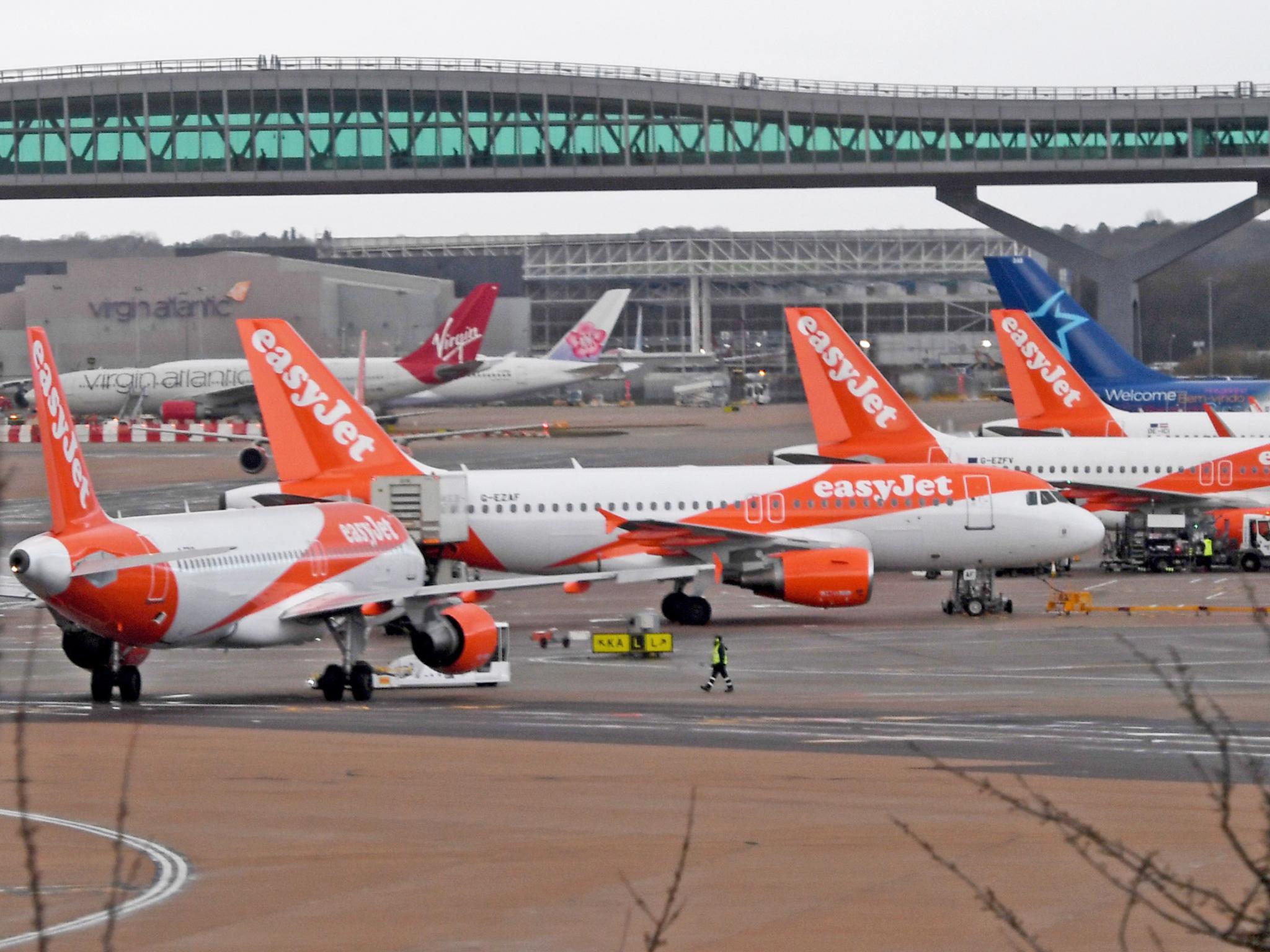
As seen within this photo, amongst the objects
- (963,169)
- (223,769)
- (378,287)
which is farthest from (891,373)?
(223,769)

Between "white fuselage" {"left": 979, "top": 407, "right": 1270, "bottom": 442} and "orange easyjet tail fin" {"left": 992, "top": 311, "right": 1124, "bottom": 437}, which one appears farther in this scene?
"orange easyjet tail fin" {"left": 992, "top": 311, "right": 1124, "bottom": 437}

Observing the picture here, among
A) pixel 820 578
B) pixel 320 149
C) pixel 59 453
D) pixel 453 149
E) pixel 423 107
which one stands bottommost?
pixel 820 578

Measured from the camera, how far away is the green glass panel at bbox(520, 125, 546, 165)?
91.2 m

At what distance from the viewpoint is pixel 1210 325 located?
372 feet

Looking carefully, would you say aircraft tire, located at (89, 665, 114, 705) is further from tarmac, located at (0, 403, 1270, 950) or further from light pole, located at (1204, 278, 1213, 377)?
light pole, located at (1204, 278, 1213, 377)

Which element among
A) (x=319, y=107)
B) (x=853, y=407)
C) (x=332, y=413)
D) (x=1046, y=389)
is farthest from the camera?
(x=319, y=107)

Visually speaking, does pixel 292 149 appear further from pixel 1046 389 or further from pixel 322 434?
pixel 322 434

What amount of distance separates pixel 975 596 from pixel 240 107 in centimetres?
6065

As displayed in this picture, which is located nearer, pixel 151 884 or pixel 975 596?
pixel 151 884

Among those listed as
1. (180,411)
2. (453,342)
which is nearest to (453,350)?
(453,342)

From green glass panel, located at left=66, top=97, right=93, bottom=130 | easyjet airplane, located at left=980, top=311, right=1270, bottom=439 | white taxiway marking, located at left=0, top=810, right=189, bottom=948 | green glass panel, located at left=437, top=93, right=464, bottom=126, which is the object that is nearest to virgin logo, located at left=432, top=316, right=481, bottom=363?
green glass panel, located at left=437, top=93, right=464, bottom=126

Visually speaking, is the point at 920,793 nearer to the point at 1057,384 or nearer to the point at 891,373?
the point at 1057,384

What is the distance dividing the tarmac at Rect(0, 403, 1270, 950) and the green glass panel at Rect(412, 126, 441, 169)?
55.3 meters

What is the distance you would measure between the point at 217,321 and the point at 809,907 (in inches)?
4515
